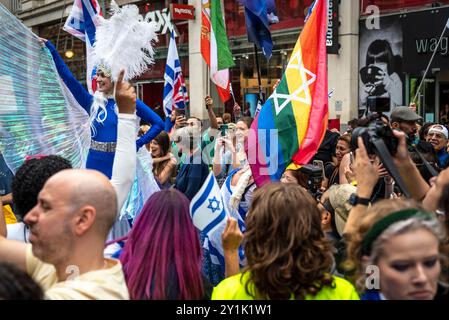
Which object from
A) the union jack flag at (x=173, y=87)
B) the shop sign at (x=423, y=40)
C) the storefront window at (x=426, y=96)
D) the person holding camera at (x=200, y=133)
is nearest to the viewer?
the person holding camera at (x=200, y=133)

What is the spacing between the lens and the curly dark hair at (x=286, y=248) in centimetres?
227

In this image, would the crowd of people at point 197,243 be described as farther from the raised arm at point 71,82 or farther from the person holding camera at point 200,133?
the person holding camera at point 200,133

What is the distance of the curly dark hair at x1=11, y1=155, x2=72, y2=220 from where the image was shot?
2863 mm

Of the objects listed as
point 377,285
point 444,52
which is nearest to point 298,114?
point 377,285

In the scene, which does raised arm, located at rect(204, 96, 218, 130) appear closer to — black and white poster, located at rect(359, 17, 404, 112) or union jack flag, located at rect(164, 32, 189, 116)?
union jack flag, located at rect(164, 32, 189, 116)

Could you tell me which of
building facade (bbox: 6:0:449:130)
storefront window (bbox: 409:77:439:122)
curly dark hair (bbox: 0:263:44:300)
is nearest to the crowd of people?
curly dark hair (bbox: 0:263:44:300)

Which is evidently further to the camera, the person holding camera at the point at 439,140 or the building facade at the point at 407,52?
the building facade at the point at 407,52

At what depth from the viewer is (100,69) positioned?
16.0ft

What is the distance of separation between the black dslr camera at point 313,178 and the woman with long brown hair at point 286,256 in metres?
2.24

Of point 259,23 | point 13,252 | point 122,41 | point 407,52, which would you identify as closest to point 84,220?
point 13,252

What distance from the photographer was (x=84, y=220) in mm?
2092

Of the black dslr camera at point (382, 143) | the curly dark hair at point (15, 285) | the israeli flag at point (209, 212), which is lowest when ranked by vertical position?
the israeli flag at point (209, 212)

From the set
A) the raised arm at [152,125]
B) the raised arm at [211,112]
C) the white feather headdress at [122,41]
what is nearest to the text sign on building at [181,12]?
the raised arm at [211,112]

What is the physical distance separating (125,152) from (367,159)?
123cm
